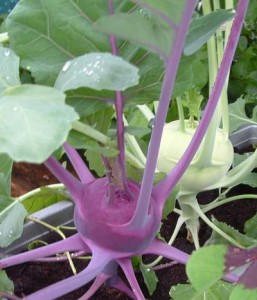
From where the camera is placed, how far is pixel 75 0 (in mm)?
412

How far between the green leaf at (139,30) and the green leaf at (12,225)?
23cm

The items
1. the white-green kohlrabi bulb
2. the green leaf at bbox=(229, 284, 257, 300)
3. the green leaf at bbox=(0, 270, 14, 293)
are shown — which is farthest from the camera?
the white-green kohlrabi bulb

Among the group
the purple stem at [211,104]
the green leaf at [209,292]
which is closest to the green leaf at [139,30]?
the purple stem at [211,104]

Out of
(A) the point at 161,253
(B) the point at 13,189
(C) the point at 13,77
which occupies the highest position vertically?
(C) the point at 13,77

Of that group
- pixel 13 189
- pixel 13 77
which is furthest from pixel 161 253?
pixel 13 189

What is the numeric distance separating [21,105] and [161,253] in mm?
209

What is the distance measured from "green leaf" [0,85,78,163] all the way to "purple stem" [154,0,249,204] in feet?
0.51

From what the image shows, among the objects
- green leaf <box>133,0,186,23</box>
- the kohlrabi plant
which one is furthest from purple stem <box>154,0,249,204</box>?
green leaf <box>133,0,186,23</box>

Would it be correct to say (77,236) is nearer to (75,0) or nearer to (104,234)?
(104,234)

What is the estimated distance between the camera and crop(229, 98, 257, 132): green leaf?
29.3 inches

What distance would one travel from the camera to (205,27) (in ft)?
1.14

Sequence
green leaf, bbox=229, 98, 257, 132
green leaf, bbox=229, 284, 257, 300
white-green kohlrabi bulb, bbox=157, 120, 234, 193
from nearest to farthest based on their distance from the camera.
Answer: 1. green leaf, bbox=229, 284, 257, 300
2. white-green kohlrabi bulb, bbox=157, 120, 234, 193
3. green leaf, bbox=229, 98, 257, 132

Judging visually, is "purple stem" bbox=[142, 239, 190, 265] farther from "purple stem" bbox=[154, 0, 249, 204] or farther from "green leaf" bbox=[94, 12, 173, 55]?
"green leaf" bbox=[94, 12, 173, 55]

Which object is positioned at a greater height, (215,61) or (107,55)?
(107,55)
